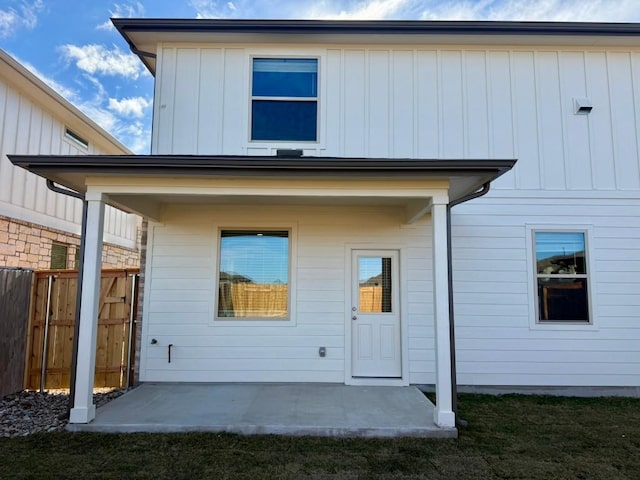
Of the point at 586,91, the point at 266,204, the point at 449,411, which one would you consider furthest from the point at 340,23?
the point at 449,411

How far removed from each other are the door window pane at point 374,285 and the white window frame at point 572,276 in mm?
2105

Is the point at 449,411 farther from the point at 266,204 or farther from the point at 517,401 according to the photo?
the point at 266,204

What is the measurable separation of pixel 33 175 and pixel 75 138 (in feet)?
6.82

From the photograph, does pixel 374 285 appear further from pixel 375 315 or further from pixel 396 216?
pixel 396 216

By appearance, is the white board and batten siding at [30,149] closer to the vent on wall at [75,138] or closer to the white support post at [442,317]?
the vent on wall at [75,138]

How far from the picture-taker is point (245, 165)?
14.6 ft

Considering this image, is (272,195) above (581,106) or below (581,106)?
below

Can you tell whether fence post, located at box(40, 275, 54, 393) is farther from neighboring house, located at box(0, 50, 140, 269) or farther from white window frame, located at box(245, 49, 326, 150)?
white window frame, located at box(245, 49, 326, 150)

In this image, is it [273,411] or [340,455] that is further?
[273,411]

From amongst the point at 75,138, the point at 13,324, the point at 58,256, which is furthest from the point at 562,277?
the point at 75,138

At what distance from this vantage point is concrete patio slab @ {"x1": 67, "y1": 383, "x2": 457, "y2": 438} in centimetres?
435

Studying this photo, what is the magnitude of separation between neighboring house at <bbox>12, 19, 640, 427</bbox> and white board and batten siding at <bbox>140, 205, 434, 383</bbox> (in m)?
0.02

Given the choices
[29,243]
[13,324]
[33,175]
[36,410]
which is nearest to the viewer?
[36,410]

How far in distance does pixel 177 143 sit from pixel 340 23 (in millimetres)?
3113
